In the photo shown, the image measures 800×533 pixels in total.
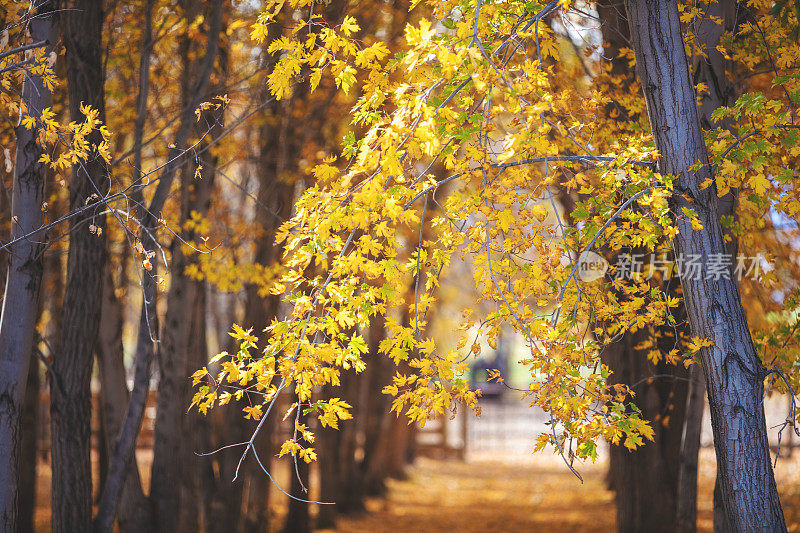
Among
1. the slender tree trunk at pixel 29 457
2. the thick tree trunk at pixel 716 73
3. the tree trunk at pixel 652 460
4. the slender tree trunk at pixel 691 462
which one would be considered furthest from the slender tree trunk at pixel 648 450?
the slender tree trunk at pixel 29 457

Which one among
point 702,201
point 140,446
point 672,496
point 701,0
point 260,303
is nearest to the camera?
point 702,201

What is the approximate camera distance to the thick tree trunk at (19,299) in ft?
19.2

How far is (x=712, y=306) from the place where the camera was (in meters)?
4.78

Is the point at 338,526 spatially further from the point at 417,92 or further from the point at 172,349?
the point at 417,92

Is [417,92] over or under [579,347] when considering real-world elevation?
over

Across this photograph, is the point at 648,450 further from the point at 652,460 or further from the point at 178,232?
the point at 178,232

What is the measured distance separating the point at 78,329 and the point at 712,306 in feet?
17.2

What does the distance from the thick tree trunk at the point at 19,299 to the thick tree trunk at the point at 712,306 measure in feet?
15.1

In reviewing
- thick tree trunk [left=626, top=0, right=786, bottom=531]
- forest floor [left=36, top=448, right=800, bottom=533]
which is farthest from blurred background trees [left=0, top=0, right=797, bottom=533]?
forest floor [left=36, top=448, right=800, bottom=533]

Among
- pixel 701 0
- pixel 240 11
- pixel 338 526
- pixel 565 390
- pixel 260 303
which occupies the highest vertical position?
pixel 240 11

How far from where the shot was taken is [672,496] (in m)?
8.11

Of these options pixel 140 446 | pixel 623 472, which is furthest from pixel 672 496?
pixel 140 446

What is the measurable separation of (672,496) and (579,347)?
14.2 ft

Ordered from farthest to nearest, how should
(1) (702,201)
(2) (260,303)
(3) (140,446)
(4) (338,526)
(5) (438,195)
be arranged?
(3) (140,446)
(5) (438,195)
(4) (338,526)
(2) (260,303)
(1) (702,201)
